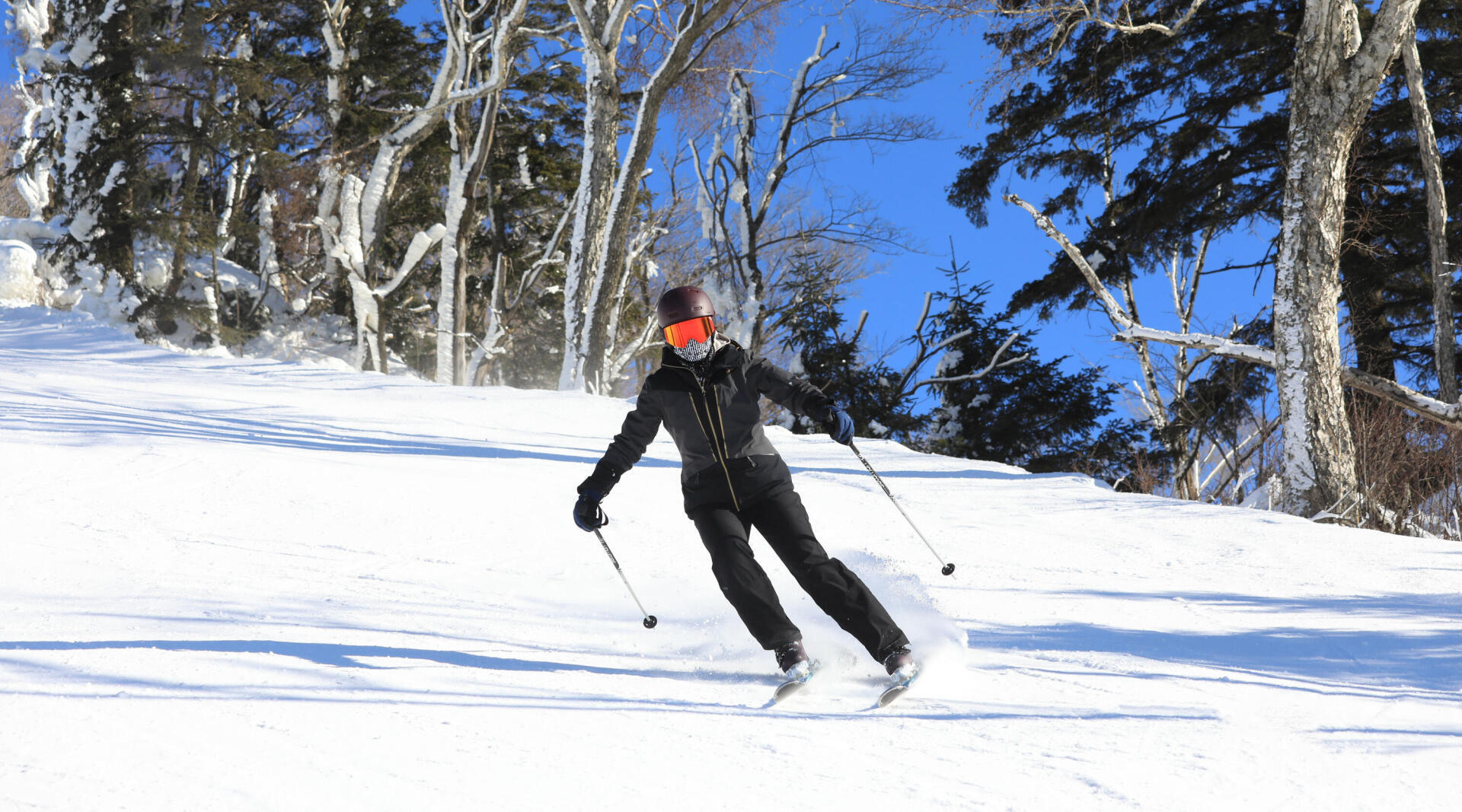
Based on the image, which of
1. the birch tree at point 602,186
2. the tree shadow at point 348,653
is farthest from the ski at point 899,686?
the birch tree at point 602,186

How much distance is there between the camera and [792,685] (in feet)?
9.77

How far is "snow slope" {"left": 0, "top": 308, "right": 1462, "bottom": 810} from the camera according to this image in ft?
7.47

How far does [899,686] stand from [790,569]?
1.81ft

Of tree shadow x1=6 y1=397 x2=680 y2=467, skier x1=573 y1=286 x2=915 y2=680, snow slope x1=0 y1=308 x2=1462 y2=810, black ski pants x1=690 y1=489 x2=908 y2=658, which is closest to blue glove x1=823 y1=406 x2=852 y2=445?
skier x1=573 y1=286 x2=915 y2=680

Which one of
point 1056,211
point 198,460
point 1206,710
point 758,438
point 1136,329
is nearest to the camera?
point 1206,710

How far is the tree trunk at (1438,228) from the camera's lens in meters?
9.00

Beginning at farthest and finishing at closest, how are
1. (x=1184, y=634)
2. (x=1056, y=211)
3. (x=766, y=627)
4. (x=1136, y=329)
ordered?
(x=1056, y=211) < (x=1136, y=329) < (x=1184, y=634) < (x=766, y=627)

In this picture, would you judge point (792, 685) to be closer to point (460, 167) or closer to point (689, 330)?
point (689, 330)

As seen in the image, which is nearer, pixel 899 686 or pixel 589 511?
pixel 899 686

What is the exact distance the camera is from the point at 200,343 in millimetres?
18953

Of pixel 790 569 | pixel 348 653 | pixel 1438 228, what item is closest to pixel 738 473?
pixel 790 569

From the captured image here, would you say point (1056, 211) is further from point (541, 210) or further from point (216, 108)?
point (216, 108)

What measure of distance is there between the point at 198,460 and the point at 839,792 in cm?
528

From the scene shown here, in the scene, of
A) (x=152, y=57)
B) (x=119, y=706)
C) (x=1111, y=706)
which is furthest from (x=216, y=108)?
(x=1111, y=706)
